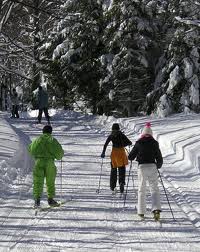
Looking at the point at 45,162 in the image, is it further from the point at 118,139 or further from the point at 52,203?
the point at 118,139

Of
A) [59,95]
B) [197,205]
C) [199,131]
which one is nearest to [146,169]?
[197,205]

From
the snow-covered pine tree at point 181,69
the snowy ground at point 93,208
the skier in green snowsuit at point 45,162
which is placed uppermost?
the snow-covered pine tree at point 181,69

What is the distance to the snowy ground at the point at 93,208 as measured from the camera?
838 centimetres

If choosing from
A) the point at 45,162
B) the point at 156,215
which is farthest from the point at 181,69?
the point at 156,215

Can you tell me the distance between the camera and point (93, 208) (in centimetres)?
1086

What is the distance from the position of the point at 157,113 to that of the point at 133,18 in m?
5.78

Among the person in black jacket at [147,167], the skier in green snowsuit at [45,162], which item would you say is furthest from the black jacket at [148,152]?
the skier in green snowsuit at [45,162]

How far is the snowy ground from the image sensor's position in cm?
838

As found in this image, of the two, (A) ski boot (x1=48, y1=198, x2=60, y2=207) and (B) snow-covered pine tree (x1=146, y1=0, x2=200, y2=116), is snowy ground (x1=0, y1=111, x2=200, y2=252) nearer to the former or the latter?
(A) ski boot (x1=48, y1=198, x2=60, y2=207)

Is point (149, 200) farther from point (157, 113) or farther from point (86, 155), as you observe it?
point (157, 113)

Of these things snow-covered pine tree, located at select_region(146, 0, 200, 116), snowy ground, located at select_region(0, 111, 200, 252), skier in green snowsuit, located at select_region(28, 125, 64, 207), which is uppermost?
snow-covered pine tree, located at select_region(146, 0, 200, 116)

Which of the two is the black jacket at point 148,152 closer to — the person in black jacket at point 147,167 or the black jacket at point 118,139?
the person in black jacket at point 147,167

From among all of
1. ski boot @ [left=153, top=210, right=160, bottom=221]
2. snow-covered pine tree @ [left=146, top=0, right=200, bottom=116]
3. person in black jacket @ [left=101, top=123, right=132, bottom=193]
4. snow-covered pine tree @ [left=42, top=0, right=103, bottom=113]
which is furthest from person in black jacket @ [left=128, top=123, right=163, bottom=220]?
snow-covered pine tree @ [left=42, top=0, right=103, bottom=113]

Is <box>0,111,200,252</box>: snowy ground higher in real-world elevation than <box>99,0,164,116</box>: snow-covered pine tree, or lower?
lower
